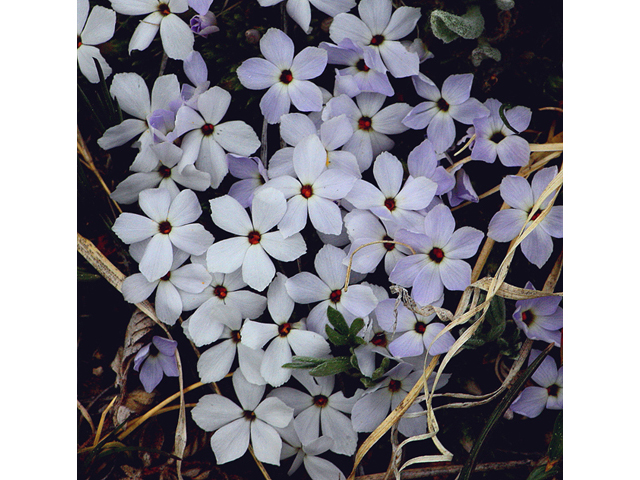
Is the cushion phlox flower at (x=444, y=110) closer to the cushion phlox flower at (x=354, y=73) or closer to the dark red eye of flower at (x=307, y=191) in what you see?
the cushion phlox flower at (x=354, y=73)

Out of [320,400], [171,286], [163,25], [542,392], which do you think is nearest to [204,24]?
[163,25]

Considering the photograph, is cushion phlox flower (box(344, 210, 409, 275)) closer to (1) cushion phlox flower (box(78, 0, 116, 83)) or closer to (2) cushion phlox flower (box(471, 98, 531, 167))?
(2) cushion phlox flower (box(471, 98, 531, 167))

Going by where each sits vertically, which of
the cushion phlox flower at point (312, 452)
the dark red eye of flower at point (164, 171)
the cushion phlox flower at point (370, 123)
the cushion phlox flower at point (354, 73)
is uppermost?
the cushion phlox flower at point (354, 73)

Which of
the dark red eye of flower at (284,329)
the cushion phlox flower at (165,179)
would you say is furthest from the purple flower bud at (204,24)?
the dark red eye of flower at (284,329)

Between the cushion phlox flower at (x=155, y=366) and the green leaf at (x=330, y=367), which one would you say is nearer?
the green leaf at (x=330, y=367)

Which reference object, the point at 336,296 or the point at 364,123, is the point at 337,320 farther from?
the point at 364,123

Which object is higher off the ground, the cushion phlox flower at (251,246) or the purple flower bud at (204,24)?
the purple flower bud at (204,24)

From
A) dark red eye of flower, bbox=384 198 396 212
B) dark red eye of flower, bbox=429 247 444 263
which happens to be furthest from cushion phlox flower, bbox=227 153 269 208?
dark red eye of flower, bbox=429 247 444 263
